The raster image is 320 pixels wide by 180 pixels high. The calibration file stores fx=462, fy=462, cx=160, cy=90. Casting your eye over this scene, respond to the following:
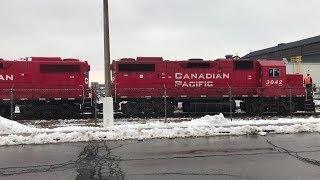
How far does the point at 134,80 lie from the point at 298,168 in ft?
58.2

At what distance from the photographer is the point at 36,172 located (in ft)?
31.1

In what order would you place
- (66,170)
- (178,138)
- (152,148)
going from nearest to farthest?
(66,170), (152,148), (178,138)

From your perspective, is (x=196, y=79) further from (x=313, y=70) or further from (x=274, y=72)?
(x=313, y=70)

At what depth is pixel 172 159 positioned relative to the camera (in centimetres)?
1084

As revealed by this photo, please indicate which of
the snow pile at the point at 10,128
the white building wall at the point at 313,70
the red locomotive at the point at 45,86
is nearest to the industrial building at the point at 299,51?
the white building wall at the point at 313,70

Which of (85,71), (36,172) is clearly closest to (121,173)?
(36,172)

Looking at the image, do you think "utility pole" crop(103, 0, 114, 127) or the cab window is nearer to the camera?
"utility pole" crop(103, 0, 114, 127)

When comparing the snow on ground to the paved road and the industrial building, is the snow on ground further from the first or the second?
the industrial building

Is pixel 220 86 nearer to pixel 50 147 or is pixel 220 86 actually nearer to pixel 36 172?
pixel 50 147

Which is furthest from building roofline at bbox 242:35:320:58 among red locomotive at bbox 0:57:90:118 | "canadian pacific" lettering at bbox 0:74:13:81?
"canadian pacific" lettering at bbox 0:74:13:81

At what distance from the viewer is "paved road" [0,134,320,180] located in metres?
9.03

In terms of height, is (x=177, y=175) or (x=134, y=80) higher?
(x=134, y=80)

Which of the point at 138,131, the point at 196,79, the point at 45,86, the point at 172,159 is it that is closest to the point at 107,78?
the point at 138,131

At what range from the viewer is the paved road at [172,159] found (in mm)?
9031
